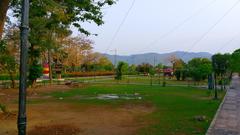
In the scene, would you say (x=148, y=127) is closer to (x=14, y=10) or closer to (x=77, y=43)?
(x=14, y=10)

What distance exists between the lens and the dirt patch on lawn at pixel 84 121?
11969mm

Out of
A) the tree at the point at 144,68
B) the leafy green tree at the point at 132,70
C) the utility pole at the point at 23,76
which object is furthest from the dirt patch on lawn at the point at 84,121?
the leafy green tree at the point at 132,70

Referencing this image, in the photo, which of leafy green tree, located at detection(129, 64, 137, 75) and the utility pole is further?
leafy green tree, located at detection(129, 64, 137, 75)

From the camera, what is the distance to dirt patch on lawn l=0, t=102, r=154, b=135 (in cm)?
1197

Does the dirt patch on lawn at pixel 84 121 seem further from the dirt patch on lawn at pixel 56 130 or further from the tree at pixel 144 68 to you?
the tree at pixel 144 68

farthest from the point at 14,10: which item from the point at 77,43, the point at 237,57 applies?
the point at 77,43

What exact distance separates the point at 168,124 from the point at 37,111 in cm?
686

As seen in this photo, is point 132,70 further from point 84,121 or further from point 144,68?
point 84,121

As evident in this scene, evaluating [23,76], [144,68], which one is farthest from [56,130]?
[144,68]

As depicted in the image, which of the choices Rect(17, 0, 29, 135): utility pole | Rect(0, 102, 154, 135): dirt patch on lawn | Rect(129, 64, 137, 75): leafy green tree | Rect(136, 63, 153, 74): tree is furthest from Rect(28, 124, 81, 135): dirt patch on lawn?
Rect(129, 64, 137, 75): leafy green tree

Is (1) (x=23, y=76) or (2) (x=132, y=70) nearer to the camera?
(1) (x=23, y=76)

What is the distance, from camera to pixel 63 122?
13867mm

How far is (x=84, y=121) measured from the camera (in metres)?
14.1

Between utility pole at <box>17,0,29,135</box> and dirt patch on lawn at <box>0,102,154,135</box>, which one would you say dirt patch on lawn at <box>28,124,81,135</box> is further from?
utility pole at <box>17,0,29,135</box>
